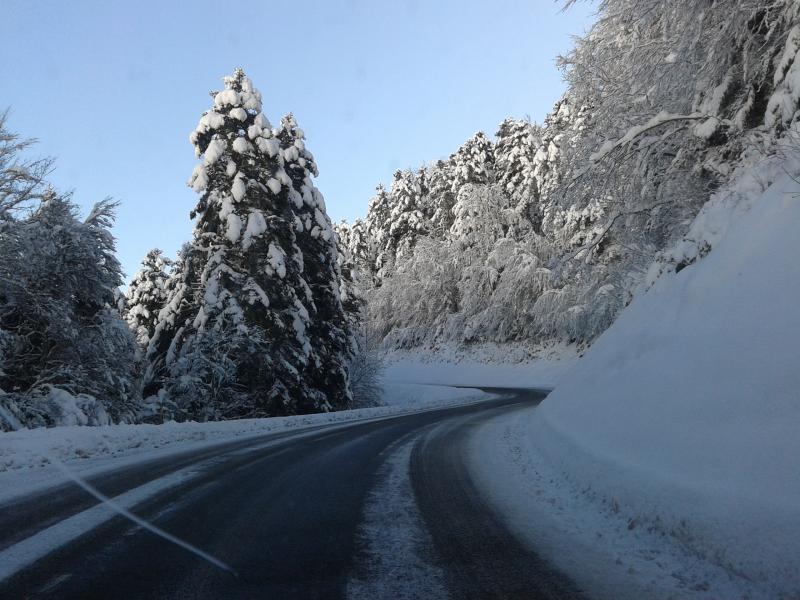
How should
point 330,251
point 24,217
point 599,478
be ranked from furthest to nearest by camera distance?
1. point 330,251
2. point 24,217
3. point 599,478

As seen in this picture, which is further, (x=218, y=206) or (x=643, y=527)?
(x=218, y=206)

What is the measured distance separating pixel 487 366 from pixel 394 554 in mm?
38881

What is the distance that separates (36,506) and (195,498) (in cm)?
136

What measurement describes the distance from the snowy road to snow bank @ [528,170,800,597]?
1.11m

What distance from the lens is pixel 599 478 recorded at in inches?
220

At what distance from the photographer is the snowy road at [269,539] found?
129 inches

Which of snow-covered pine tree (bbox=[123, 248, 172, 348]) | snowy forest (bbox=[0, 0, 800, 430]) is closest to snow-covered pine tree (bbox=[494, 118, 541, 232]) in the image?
snowy forest (bbox=[0, 0, 800, 430])

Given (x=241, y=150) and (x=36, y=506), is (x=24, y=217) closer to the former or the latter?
(x=241, y=150)

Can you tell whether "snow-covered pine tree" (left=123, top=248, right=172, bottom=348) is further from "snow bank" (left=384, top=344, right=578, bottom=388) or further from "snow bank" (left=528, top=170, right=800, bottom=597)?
"snow bank" (left=528, top=170, right=800, bottom=597)

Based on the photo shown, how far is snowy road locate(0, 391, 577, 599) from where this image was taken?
10.8 feet

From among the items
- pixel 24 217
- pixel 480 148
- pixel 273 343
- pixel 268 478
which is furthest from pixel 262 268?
pixel 480 148

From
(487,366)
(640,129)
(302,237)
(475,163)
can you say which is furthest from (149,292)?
(640,129)

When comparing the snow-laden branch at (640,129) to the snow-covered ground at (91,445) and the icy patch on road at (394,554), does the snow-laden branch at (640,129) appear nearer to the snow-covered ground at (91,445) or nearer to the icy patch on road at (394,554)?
the icy patch on road at (394,554)

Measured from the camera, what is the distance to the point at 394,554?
3.88 m
